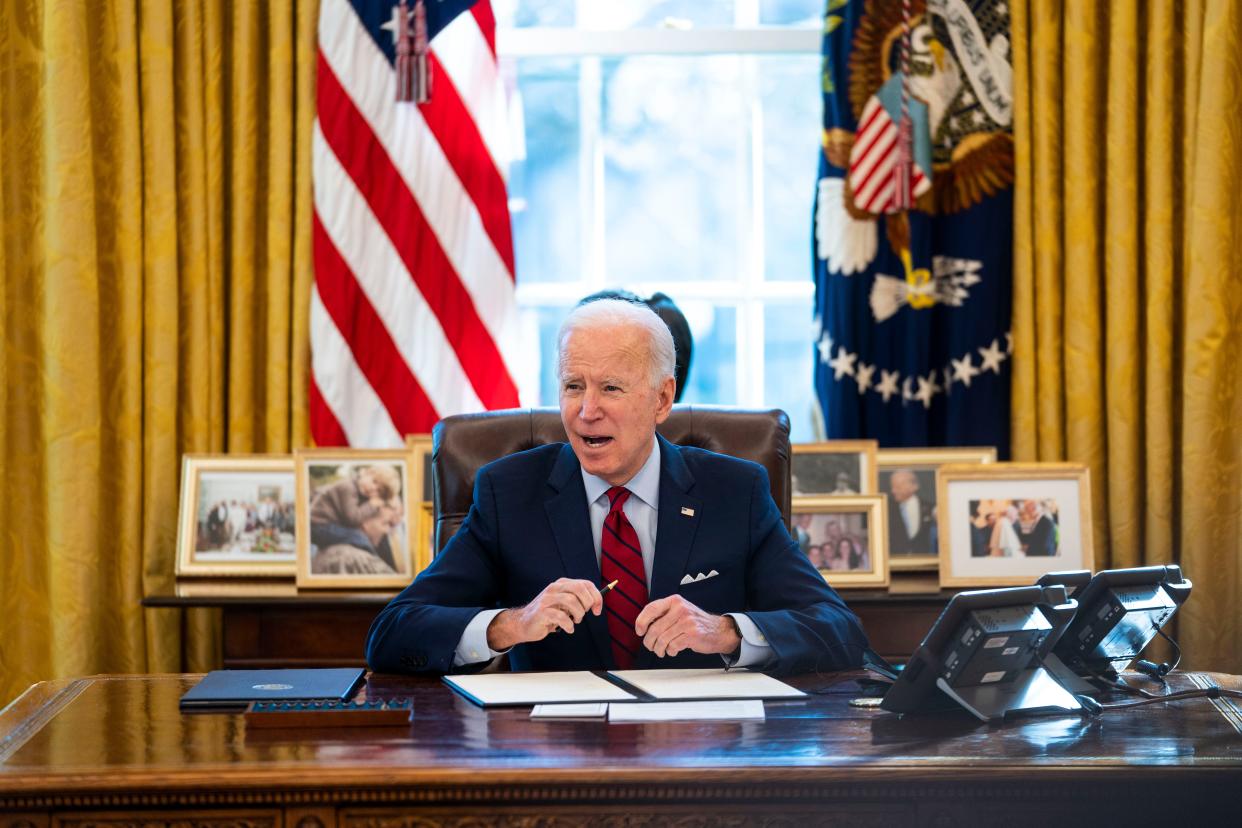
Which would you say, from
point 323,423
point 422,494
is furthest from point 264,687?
point 323,423

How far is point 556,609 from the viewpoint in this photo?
7.04ft

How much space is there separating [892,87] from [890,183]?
28 cm

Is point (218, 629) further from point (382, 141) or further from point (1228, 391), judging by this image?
point (1228, 391)

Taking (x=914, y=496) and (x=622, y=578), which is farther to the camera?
(x=914, y=496)

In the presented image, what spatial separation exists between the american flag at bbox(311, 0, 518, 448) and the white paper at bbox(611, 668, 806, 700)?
1.94m

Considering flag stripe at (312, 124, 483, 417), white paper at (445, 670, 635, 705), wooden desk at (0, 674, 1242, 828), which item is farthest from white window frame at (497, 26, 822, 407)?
wooden desk at (0, 674, 1242, 828)

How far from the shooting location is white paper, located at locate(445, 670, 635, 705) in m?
1.99

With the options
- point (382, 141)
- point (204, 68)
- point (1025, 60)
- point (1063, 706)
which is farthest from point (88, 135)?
point (1063, 706)

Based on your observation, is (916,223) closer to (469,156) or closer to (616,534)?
(469,156)

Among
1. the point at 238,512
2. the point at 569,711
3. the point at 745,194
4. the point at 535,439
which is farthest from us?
the point at 745,194

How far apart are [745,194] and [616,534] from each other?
2.01 metres

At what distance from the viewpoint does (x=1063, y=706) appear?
1.95m

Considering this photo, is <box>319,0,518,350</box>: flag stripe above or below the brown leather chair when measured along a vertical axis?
above

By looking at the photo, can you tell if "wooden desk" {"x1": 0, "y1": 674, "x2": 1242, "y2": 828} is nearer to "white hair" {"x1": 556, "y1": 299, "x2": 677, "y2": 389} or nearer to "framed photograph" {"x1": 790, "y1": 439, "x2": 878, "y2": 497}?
"white hair" {"x1": 556, "y1": 299, "x2": 677, "y2": 389}
